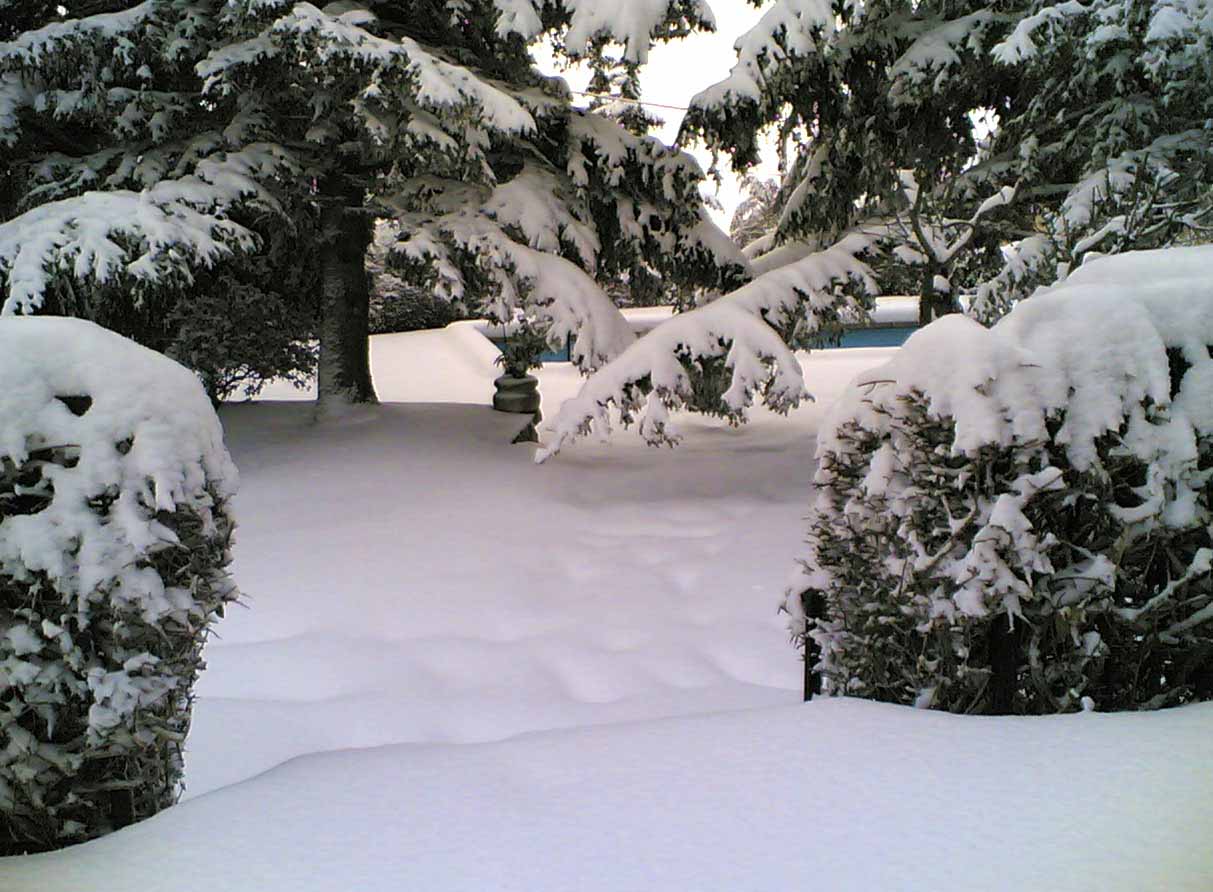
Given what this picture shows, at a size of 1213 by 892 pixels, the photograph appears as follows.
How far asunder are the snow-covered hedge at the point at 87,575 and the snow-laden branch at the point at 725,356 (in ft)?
16.2

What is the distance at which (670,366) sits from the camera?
7.94m

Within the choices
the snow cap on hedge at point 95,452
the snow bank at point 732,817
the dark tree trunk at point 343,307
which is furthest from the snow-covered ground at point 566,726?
the snow cap on hedge at point 95,452

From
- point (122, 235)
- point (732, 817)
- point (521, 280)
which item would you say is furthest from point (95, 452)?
point (521, 280)

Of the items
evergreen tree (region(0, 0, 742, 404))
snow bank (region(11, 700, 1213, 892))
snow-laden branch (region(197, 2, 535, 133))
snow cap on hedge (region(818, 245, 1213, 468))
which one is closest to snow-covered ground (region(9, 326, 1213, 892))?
snow bank (region(11, 700, 1213, 892))

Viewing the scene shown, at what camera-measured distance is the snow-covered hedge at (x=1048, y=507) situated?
113 inches

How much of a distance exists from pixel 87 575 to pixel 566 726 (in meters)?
2.82

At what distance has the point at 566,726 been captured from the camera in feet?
16.2

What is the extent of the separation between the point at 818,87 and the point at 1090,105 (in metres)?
2.23

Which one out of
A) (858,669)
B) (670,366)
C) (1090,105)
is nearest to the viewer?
(858,669)

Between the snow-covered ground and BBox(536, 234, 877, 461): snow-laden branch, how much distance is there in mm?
842

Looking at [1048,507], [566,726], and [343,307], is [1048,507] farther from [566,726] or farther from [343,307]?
[343,307]

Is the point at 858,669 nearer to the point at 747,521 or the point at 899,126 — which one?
the point at 747,521

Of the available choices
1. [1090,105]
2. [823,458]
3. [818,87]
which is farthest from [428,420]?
[823,458]

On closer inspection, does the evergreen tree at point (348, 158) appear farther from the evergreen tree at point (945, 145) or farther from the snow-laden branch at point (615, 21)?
the evergreen tree at point (945, 145)
